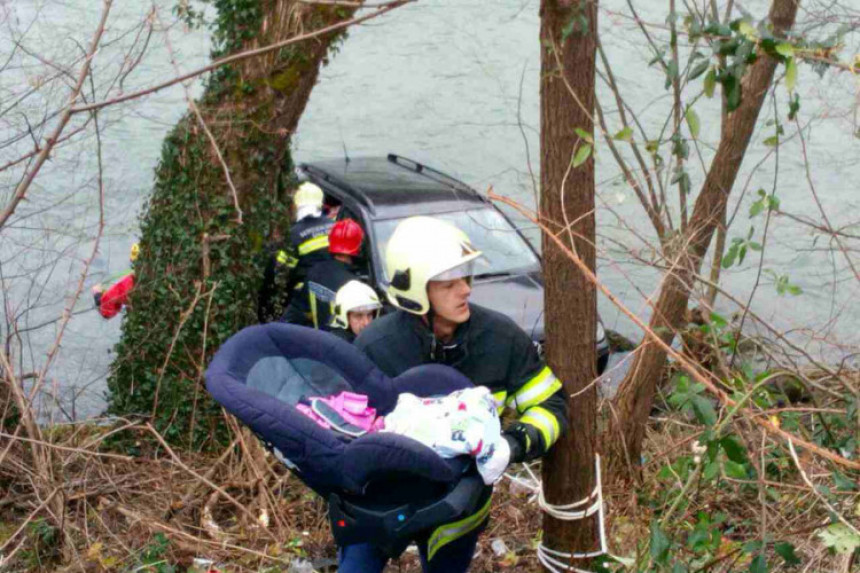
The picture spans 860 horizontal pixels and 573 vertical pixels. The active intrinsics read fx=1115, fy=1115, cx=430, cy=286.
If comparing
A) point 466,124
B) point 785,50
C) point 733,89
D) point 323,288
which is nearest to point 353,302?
point 323,288

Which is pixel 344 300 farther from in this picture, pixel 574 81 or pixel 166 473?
pixel 574 81

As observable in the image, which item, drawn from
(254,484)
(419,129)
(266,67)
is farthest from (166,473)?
(419,129)

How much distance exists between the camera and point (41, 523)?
5570mm

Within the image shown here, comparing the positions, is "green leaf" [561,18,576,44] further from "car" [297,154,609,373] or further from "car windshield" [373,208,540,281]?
"car windshield" [373,208,540,281]

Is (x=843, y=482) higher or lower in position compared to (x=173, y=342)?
higher

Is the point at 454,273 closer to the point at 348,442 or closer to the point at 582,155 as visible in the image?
the point at 582,155

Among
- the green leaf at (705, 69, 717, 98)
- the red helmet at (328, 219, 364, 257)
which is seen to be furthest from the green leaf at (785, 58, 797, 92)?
the red helmet at (328, 219, 364, 257)

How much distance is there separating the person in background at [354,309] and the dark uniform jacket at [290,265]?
3.50 ft

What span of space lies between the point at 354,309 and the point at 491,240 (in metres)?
2.62

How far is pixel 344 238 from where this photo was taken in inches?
291

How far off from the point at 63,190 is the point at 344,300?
4.00 m

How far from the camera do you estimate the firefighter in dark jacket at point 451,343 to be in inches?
157

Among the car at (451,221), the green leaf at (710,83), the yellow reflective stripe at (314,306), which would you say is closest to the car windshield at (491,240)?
the car at (451,221)

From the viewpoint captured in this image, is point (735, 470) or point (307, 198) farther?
point (307, 198)
